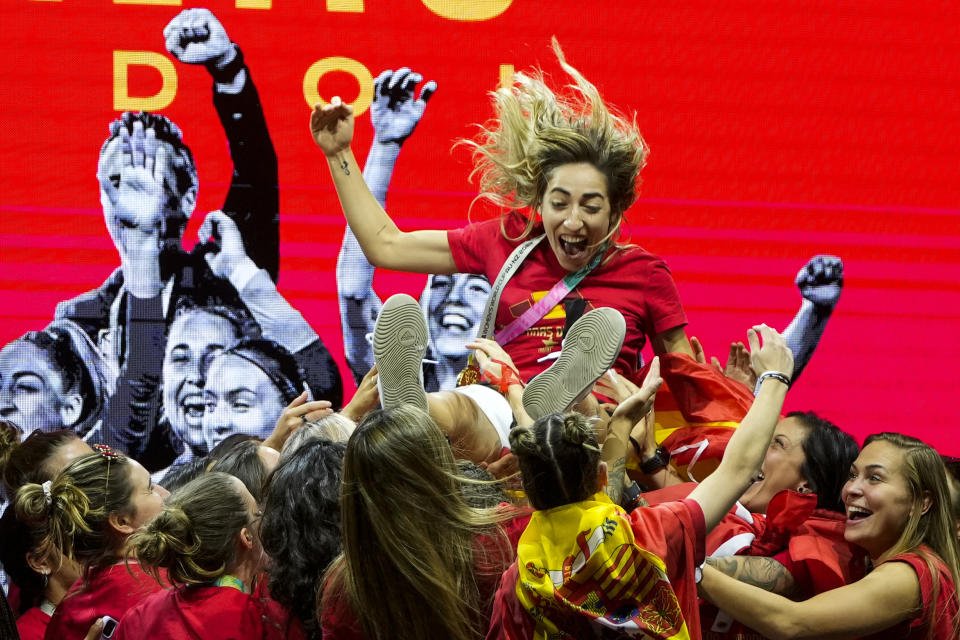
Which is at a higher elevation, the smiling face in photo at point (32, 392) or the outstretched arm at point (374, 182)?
the outstretched arm at point (374, 182)

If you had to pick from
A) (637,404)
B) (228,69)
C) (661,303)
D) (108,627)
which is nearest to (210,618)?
(108,627)

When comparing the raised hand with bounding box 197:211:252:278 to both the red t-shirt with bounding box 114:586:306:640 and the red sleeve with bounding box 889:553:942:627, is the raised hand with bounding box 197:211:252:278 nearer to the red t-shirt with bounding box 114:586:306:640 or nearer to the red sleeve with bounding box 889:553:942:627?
the red t-shirt with bounding box 114:586:306:640

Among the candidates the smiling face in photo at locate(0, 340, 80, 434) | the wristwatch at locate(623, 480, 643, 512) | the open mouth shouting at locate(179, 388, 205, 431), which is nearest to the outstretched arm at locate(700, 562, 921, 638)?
the wristwatch at locate(623, 480, 643, 512)

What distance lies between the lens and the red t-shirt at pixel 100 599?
2.76 m

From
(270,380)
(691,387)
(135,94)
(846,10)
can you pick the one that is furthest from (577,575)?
(846,10)

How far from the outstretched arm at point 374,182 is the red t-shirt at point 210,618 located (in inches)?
88.0

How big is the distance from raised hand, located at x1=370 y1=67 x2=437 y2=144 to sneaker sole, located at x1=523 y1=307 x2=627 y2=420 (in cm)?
207

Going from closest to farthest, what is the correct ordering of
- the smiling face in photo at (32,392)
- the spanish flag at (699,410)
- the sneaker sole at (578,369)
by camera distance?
the sneaker sole at (578,369) < the spanish flag at (699,410) < the smiling face in photo at (32,392)

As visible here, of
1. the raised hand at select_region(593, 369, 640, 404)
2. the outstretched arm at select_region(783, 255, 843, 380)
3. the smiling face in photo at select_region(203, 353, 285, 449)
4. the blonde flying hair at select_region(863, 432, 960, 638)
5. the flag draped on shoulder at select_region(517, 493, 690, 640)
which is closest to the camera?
the flag draped on shoulder at select_region(517, 493, 690, 640)

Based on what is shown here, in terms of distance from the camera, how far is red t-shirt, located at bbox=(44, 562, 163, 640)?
9.05 feet

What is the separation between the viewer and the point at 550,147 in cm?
355

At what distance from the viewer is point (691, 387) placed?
11.4 ft

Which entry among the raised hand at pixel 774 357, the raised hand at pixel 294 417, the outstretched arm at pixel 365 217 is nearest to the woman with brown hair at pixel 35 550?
the raised hand at pixel 294 417

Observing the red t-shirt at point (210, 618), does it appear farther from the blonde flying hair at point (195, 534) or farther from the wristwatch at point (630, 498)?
the wristwatch at point (630, 498)
